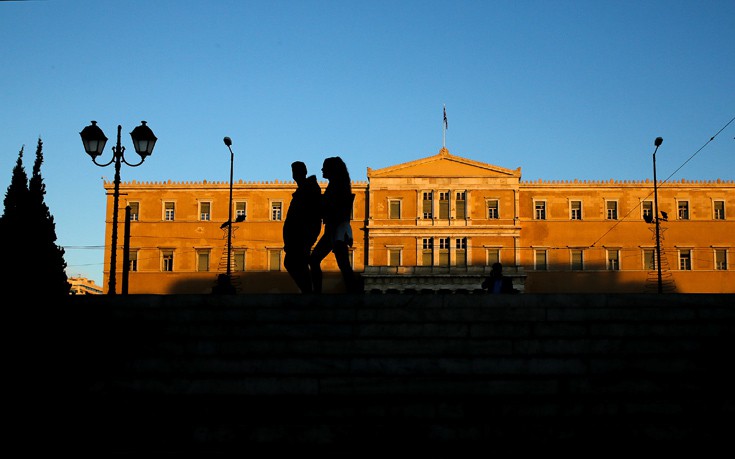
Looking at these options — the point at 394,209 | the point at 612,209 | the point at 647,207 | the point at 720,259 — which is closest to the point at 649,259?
the point at 647,207

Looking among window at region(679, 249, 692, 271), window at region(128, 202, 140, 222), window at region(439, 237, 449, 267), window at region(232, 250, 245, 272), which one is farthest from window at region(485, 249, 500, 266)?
window at region(128, 202, 140, 222)

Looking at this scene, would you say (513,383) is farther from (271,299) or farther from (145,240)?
(145,240)

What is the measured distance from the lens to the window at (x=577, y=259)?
53.6m

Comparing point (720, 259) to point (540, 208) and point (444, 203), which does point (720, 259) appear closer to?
point (540, 208)

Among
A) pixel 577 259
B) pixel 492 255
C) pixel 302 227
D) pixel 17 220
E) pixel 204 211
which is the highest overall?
pixel 204 211

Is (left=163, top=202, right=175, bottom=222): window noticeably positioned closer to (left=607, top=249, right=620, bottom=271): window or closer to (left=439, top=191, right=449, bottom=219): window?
(left=439, top=191, right=449, bottom=219): window

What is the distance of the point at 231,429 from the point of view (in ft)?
29.6

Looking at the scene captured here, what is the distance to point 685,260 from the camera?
2111 inches

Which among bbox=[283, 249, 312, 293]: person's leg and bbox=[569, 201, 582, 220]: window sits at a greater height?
bbox=[569, 201, 582, 220]: window

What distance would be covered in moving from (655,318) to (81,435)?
6696 millimetres

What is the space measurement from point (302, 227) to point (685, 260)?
4534 centimetres

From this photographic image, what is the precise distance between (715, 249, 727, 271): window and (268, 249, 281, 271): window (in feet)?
84.9

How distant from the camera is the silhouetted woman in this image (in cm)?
1263

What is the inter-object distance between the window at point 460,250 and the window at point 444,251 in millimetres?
529
